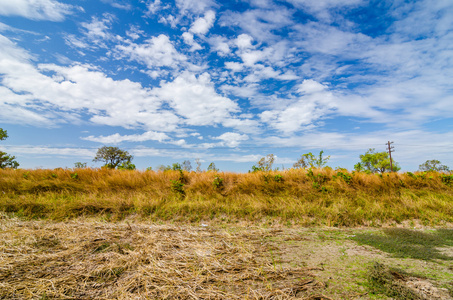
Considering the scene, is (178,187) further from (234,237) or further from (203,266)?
(203,266)

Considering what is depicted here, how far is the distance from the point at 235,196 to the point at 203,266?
4.04 metres

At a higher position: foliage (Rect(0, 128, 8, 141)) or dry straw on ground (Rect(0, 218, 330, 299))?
foliage (Rect(0, 128, 8, 141))

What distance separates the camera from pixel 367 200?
6.04 meters

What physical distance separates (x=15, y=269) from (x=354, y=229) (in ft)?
18.5

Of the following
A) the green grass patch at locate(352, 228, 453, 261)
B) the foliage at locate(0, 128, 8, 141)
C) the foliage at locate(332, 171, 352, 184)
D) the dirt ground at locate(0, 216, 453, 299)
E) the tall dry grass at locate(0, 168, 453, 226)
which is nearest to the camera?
the dirt ground at locate(0, 216, 453, 299)

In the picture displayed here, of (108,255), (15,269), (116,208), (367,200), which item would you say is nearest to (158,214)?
(116,208)

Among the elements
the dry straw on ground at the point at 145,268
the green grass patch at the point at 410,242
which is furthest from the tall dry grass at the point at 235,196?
the dry straw on ground at the point at 145,268

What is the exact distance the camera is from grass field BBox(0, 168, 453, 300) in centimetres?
223

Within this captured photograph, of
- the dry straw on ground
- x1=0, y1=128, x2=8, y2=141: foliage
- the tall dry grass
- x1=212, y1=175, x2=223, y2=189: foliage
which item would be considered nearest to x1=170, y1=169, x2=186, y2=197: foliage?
the tall dry grass

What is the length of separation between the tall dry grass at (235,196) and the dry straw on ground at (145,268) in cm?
171

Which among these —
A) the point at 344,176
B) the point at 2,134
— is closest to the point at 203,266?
the point at 344,176

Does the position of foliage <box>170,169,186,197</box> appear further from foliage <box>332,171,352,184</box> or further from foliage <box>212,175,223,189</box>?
foliage <box>332,171,352,184</box>

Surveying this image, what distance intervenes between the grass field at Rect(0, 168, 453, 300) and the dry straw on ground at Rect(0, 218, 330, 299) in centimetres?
2

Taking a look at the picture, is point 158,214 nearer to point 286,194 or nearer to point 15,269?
point 15,269
